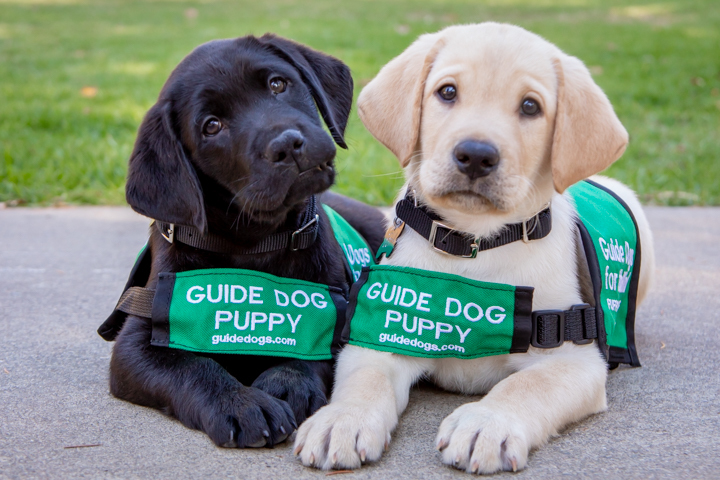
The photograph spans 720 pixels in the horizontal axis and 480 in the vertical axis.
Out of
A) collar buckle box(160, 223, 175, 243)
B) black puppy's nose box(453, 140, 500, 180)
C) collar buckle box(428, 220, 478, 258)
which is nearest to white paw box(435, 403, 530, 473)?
collar buckle box(428, 220, 478, 258)

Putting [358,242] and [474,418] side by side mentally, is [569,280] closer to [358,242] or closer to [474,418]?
Result: [474,418]

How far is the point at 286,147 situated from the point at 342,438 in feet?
3.44

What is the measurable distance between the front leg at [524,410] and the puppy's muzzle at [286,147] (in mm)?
1064

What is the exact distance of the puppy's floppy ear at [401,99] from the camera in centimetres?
279

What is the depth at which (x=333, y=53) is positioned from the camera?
1116 cm

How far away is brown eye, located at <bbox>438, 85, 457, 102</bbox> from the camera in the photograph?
269 centimetres

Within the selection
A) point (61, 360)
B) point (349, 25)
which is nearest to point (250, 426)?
point (61, 360)

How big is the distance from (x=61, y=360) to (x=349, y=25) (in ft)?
39.8

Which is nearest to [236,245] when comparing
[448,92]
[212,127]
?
[212,127]

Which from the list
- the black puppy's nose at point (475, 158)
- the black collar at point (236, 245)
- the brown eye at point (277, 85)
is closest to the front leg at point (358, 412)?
the black collar at point (236, 245)

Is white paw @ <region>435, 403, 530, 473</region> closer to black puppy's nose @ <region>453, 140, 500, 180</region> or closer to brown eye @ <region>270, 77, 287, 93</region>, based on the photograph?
black puppy's nose @ <region>453, 140, 500, 180</region>

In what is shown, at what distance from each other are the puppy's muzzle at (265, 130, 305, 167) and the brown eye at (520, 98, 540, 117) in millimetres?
797

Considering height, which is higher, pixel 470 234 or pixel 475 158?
pixel 475 158

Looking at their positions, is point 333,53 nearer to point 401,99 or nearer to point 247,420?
point 401,99
